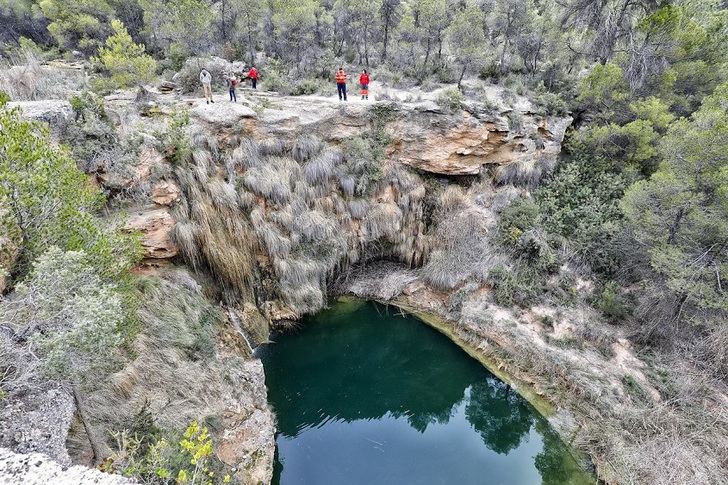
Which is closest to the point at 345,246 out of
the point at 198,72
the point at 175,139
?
the point at 175,139

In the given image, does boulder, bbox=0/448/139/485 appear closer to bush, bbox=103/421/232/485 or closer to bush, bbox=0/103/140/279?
bush, bbox=103/421/232/485

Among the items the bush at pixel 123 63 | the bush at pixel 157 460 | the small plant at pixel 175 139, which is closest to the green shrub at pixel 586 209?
the small plant at pixel 175 139

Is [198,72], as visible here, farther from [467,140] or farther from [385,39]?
[467,140]

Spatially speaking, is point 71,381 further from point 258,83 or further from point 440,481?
point 258,83

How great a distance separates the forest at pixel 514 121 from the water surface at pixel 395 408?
2.42m

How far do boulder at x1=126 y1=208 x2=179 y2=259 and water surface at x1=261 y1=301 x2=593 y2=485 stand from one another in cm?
457

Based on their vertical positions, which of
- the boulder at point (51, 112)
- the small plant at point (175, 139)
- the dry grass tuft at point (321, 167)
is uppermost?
the boulder at point (51, 112)

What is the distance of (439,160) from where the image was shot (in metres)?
15.3

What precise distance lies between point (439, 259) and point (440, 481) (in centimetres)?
766

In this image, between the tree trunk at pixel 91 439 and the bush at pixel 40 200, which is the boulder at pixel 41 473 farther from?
the bush at pixel 40 200

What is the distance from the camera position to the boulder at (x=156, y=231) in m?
10.4

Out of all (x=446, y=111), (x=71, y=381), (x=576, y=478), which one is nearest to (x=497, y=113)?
(x=446, y=111)

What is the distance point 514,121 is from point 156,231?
13719mm

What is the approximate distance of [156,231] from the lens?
1064 cm
